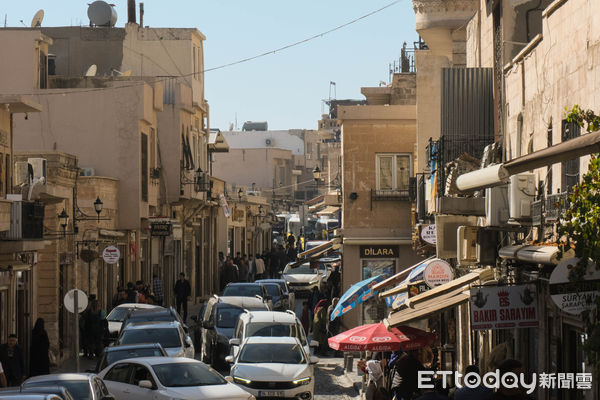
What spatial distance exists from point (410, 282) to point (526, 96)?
6.65 metres

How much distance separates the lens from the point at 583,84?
1315 cm

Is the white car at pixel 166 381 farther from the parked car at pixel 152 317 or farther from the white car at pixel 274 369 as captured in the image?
the parked car at pixel 152 317

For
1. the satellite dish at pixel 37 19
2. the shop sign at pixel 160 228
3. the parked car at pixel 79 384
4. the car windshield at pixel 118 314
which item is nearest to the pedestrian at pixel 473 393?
the parked car at pixel 79 384

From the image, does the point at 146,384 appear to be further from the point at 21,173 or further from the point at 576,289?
the point at 21,173

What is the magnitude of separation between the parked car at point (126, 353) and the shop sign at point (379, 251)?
48.7ft

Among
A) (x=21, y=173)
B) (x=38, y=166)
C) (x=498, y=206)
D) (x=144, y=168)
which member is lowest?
(x=498, y=206)

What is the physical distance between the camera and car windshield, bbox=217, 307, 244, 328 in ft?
96.9

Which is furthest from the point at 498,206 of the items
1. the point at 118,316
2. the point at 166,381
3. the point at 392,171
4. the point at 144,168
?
the point at 144,168

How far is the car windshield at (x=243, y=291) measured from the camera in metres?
36.2

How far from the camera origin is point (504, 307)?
50.7ft

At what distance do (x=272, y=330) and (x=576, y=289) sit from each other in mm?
16674

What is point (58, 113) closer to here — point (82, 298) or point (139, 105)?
point (139, 105)

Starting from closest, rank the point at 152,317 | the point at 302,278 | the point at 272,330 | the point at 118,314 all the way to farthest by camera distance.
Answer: the point at 272,330, the point at 152,317, the point at 118,314, the point at 302,278

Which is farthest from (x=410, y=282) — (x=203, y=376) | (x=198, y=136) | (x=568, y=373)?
(x=198, y=136)
